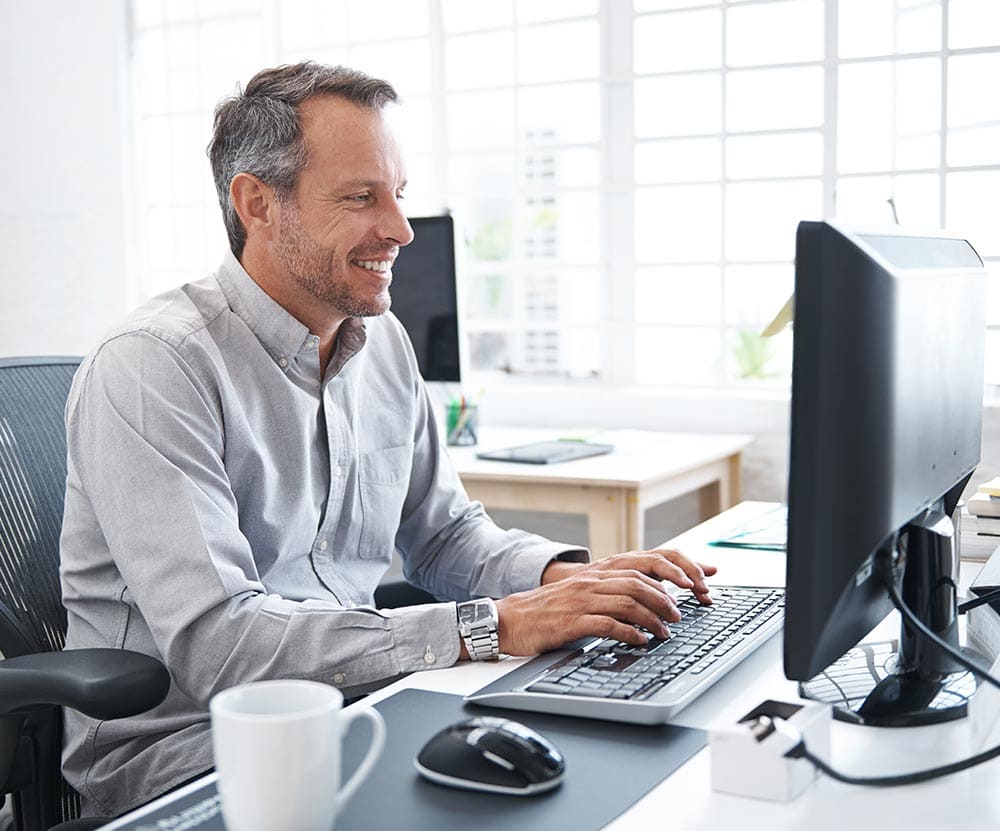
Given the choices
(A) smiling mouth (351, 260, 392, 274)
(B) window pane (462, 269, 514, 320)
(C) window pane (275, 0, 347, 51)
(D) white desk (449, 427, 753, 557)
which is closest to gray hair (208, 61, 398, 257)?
(A) smiling mouth (351, 260, 392, 274)

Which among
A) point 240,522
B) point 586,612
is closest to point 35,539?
point 240,522

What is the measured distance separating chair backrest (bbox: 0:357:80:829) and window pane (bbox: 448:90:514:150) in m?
2.32

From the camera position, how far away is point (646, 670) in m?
1.09

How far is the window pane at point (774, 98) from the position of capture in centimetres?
333

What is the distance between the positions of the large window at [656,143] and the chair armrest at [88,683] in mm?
2166

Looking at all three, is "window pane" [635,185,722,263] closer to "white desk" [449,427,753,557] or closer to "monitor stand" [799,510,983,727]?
"white desk" [449,427,753,557]

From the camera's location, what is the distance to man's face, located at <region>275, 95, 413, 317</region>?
155cm

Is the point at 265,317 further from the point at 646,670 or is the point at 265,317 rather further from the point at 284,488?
the point at 646,670

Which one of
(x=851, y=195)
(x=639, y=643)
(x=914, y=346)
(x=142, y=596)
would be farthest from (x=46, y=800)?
(x=851, y=195)

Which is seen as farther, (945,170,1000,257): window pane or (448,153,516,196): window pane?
(448,153,516,196): window pane

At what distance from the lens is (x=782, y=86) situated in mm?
3365

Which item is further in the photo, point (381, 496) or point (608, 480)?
point (608, 480)

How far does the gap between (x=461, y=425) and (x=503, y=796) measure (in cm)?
226

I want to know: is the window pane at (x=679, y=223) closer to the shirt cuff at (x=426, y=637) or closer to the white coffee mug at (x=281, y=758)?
the shirt cuff at (x=426, y=637)
